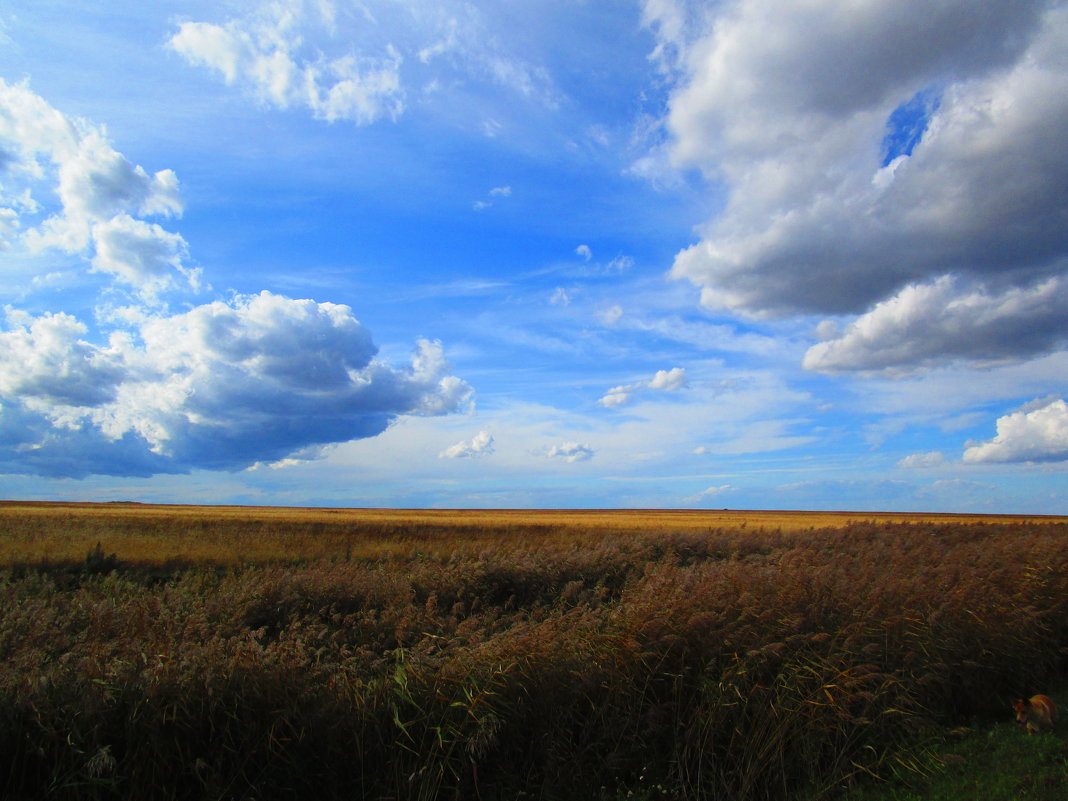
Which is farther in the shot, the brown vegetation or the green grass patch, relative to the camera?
the brown vegetation

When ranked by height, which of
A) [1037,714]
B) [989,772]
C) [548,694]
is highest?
[548,694]

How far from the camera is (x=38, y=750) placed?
4785 mm

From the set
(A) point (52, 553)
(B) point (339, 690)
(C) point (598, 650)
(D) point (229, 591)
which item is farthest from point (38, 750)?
(A) point (52, 553)

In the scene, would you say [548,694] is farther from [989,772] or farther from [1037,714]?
Result: [1037,714]

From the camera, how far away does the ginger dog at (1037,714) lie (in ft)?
19.9

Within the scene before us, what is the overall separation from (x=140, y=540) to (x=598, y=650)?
1018 inches

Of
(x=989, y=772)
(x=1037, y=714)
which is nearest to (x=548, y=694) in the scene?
(x=989, y=772)

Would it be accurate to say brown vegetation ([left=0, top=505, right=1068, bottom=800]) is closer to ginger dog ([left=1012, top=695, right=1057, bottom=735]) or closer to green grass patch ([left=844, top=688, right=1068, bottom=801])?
green grass patch ([left=844, top=688, right=1068, bottom=801])

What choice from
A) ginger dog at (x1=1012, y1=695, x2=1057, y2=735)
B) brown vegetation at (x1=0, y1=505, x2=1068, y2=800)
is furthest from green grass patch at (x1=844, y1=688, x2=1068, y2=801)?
brown vegetation at (x1=0, y1=505, x2=1068, y2=800)

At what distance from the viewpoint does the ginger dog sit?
6.07 meters

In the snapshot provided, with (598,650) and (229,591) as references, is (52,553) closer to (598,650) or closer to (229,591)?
(229,591)

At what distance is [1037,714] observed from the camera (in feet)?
20.1

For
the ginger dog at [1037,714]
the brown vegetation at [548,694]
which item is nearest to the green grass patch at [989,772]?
the ginger dog at [1037,714]

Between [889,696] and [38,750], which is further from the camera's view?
[889,696]
